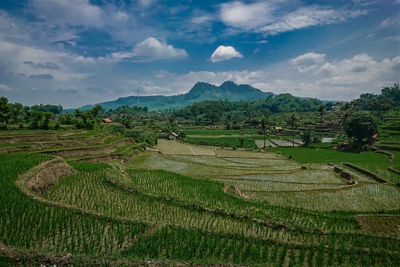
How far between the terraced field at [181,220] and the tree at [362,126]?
23288 millimetres

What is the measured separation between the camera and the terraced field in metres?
7.56

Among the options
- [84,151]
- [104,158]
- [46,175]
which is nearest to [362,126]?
[104,158]

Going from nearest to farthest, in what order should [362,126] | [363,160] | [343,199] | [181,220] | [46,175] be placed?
[181,220] → [46,175] → [343,199] → [363,160] → [362,126]

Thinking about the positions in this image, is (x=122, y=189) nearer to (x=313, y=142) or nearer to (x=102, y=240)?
(x=102, y=240)

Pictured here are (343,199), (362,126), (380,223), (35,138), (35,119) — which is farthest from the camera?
(362,126)

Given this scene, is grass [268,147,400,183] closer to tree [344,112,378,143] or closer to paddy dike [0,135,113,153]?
tree [344,112,378,143]

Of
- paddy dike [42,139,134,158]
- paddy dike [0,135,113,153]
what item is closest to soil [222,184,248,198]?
paddy dike [42,139,134,158]

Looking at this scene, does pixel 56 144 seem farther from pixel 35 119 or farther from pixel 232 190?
pixel 232 190

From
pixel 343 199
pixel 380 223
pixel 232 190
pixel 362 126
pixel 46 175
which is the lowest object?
pixel 343 199

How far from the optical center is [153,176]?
1888 cm

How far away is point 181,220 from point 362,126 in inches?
1646

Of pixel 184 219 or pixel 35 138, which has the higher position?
pixel 35 138

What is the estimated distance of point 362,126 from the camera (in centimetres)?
3931

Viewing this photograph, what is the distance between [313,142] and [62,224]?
51.8 metres
